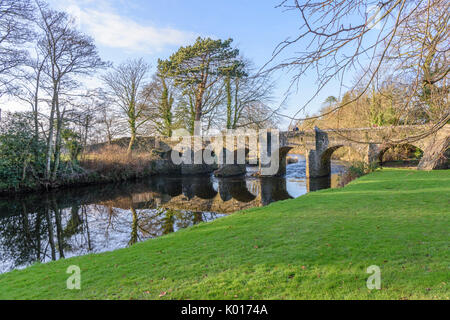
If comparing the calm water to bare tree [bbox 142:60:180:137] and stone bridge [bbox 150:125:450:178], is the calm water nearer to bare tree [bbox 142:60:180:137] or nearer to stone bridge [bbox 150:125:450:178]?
stone bridge [bbox 150:125:450:178]

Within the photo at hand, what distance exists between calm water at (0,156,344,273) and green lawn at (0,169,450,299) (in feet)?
9.85

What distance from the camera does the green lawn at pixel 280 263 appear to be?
286 cm

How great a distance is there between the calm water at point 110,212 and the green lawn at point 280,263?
9.85 feet

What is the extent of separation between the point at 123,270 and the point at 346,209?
532cm

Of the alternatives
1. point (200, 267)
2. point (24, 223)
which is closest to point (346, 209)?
point (200, 267)

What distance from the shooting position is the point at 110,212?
1173 cm

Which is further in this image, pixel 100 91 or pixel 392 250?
pixel 100 91

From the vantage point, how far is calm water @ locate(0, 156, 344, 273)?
24.9ft

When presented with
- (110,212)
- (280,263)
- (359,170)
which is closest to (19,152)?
(110,212)

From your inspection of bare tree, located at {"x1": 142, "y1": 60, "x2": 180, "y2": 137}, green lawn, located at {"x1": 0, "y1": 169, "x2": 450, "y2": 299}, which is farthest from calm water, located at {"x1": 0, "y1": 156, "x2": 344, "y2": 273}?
bare tree, located at {"x1": 142, "y1": 60, "x2": 180, "y2": 137}

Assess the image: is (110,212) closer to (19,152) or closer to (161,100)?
(19,152)

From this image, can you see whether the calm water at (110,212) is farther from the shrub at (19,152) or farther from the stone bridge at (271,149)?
the stone bridge at (271,149)
